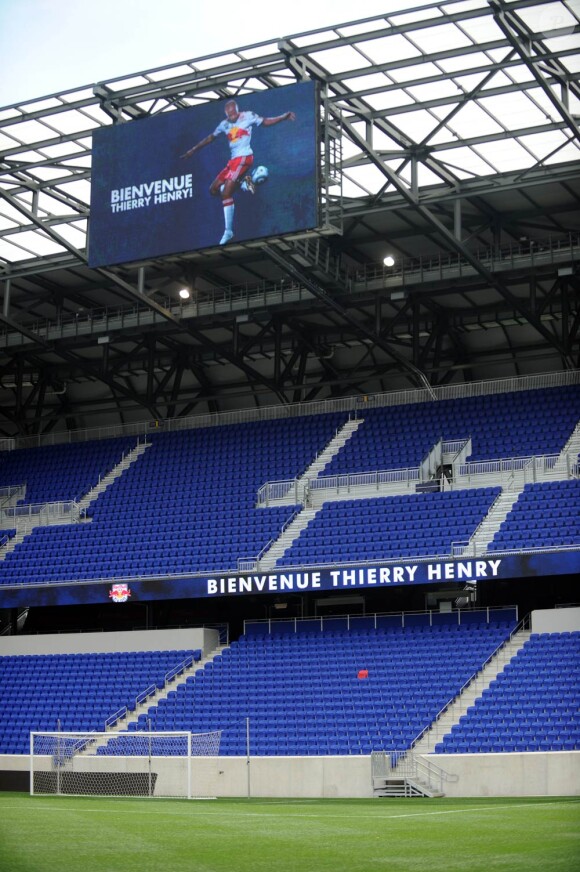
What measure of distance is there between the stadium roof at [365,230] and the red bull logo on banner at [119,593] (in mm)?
9028

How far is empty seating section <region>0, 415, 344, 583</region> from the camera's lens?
40656 millimetres

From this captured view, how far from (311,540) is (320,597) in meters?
2.55

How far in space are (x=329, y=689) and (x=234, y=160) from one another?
14.5m

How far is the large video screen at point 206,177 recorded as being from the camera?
32.5 meters

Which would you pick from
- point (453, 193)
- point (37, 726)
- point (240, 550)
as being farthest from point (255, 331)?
point (37, 726)

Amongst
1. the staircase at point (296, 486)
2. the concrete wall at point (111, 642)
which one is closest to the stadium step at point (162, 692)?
the concrete wall at point (111, 642)

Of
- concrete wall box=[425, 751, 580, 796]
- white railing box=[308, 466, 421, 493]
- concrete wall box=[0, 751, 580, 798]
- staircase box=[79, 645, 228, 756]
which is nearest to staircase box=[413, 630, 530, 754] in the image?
concrete wall box=[0, 751, 580, 798]

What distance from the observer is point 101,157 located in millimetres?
35062

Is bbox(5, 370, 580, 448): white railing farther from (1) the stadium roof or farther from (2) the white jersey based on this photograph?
(2) the white jersey

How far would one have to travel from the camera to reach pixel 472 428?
138 ft

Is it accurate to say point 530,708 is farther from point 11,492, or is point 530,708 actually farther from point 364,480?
point 11,492

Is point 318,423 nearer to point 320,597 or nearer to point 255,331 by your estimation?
point 255,331

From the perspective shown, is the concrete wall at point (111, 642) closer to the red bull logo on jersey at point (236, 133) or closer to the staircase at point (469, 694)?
the staircase at point (469, 694)

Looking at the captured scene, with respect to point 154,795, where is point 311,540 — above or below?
above
